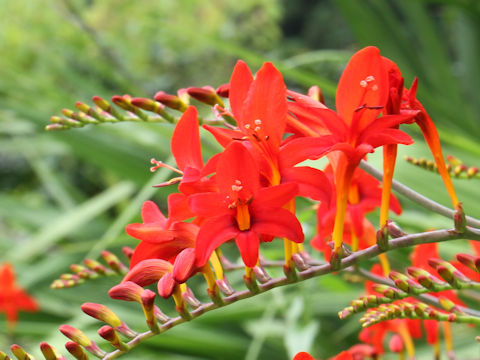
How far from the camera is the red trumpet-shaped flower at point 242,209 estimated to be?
32cm

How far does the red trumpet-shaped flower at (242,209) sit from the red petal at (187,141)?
1.2 inches

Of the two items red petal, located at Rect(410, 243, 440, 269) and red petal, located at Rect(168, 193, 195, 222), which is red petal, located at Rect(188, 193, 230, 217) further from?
red petal, located at Rect(410, 243, 440, 269)

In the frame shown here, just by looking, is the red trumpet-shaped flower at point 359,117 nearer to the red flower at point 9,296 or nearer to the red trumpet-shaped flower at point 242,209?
the red trumpet-shaped flower at point 242,209

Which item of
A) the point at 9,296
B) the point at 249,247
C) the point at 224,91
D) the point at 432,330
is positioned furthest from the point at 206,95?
the point at 9,296

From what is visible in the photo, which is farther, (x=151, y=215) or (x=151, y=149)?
(x=151, y=149)

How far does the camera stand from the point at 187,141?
365 millimetres

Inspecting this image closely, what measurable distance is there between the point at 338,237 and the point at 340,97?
80 millimetres

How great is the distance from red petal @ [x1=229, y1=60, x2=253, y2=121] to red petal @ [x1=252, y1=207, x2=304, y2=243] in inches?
2.5

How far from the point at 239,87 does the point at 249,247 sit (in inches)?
3.8

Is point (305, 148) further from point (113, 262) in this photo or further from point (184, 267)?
point (113, 262)

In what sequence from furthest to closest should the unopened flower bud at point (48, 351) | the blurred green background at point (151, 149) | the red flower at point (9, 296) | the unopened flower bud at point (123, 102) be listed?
1. the red flower at point (9, 296)
2. the blurred green background at point (151, 149)
3. the unopened flower bud at point (123, 102)
4. the unopened flower bud at point (48, 351)

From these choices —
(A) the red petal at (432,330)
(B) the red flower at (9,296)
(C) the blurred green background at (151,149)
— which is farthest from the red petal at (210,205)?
(B) the red flower at (9,296)

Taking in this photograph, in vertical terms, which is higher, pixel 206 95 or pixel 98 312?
pixel 206 95

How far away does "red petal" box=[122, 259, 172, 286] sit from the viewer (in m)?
0.34
